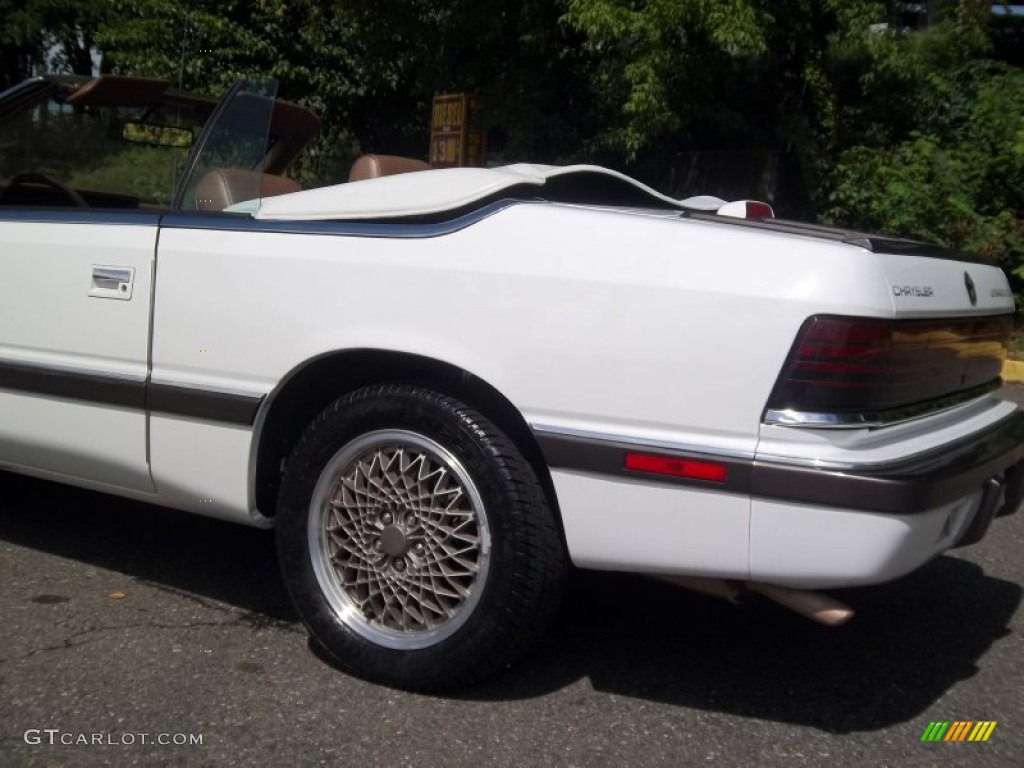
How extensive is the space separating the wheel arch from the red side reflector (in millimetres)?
276

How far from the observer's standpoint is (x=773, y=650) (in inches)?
144

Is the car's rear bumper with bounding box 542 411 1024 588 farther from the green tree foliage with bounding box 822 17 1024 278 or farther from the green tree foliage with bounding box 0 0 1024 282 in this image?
the green tree foliage with bounding box 822 17 1024 278

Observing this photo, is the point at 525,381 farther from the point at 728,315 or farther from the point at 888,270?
the point at 888,270

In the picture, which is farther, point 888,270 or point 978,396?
point 978,396

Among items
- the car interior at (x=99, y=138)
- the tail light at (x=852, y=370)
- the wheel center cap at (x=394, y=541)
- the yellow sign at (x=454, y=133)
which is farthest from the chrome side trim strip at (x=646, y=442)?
the yellow sign at (x=454, y=133)

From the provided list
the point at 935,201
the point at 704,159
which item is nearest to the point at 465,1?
the point at 704,159

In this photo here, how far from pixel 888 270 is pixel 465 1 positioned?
990cm

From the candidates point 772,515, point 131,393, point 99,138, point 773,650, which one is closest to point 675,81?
point 99,138

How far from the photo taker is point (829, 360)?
2.73 meters

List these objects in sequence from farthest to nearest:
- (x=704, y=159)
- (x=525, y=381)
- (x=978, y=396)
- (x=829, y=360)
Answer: (x=704, y=159), (x=978, y=396), (x=525, y=381), (x=829, y=360)

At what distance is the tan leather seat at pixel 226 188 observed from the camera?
378cm

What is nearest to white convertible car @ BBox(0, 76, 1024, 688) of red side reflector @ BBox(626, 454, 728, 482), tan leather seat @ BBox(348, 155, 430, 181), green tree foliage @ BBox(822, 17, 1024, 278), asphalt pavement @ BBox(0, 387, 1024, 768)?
red side reflector @ BBox(626, 454, 728, 482)

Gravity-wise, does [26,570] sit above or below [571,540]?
below

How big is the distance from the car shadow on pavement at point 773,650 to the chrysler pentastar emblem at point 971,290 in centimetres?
113
